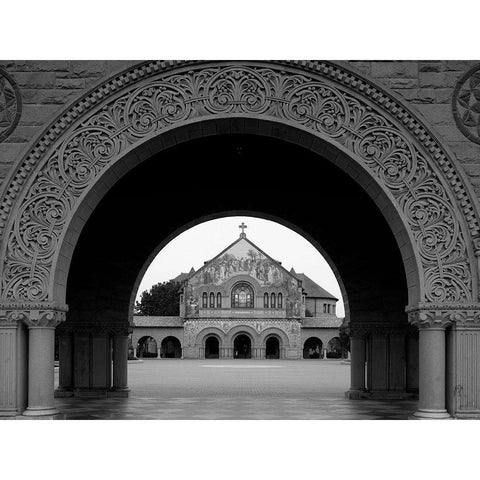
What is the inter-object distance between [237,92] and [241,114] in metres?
0.30

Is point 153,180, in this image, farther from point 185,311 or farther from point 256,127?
point 185,311

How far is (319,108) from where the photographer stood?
1064cm

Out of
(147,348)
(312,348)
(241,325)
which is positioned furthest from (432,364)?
(147,348)

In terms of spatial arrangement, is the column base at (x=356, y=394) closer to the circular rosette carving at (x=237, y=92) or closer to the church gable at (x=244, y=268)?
the circular rosette carving at (x=237, y=92)

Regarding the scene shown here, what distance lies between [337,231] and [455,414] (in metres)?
7.19

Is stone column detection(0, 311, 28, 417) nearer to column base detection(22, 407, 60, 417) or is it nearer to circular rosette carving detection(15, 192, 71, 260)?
column base detection(22, 407, 60, 417)

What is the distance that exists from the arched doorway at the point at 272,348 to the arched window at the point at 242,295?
3390mm

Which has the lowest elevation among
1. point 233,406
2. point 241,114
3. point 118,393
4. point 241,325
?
point 241,325

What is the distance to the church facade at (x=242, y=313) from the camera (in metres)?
61.7

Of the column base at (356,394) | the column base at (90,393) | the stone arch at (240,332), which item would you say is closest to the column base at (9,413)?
the column base at (90,393)

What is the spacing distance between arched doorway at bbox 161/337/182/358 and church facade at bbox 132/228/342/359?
1.96 meters

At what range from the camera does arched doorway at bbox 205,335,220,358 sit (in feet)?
206

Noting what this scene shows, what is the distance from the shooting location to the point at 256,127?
35.7ft

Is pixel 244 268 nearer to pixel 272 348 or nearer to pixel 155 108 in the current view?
pixel 272 348
